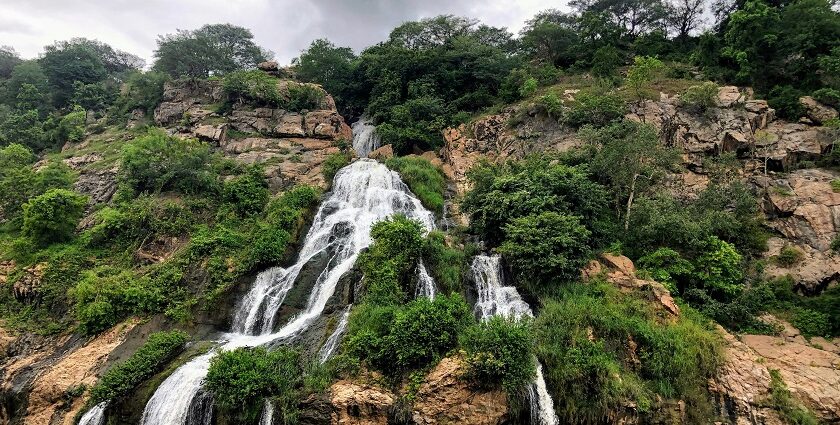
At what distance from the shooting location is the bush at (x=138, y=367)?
12961mm

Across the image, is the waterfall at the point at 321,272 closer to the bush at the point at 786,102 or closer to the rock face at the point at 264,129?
the rock face at the point at 264,129

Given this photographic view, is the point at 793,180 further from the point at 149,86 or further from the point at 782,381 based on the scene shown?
the point at 149,86

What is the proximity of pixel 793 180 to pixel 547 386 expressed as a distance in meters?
17.1

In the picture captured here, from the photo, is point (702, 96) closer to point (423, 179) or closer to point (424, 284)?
point (423, 179)

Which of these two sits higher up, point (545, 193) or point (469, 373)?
point (545, 193)

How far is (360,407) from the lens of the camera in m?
11.5

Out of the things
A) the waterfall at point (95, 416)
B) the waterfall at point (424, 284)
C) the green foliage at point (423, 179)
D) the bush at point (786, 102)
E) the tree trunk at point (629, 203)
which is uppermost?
the bush at point (786, 102)

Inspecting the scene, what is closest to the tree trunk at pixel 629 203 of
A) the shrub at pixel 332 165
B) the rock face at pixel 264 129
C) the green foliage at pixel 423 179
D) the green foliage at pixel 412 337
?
the green foliage at pixel 423 179

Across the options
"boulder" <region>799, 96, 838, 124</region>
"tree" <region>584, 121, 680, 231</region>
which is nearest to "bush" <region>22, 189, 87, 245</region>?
"tree" <region>584, 121, 680, 231</region>

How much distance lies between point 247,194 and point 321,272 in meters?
8.10

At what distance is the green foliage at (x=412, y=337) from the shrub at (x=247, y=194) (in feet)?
40.0

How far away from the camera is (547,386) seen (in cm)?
1236

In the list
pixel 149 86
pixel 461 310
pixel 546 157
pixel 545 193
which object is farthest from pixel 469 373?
pixel 149 86

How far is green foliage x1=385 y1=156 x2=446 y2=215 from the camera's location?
23594 mm
